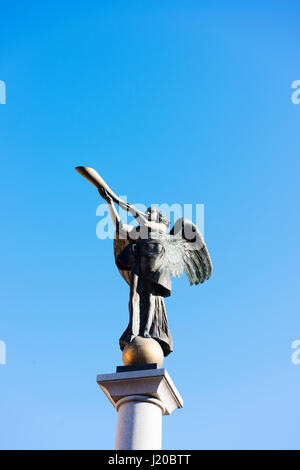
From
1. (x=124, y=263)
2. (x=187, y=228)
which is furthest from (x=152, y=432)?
(x=187, y=228)

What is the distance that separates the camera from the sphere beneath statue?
9703 millimetres

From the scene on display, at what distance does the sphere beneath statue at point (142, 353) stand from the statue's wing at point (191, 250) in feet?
6.91

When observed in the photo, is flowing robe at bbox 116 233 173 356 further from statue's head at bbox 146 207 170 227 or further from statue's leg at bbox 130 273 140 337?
statue's head at bbox 146 207 170 227

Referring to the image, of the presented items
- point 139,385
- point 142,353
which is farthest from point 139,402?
point 142,353

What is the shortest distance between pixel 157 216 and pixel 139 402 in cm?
367

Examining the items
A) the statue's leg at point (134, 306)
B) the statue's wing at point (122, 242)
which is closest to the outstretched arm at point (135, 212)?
the statue's wing at point (122, 242)

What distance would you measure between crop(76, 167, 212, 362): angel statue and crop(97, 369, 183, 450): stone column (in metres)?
0.82

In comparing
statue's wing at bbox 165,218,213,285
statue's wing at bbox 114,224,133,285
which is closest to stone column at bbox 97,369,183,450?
statue's wing at bbox 114,224,133,285

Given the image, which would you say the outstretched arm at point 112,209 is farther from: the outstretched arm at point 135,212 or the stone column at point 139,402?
the stone column at point 139,402

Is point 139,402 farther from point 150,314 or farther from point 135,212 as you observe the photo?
point 135,212

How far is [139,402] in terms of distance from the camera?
925 cm

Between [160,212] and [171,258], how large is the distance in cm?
95
